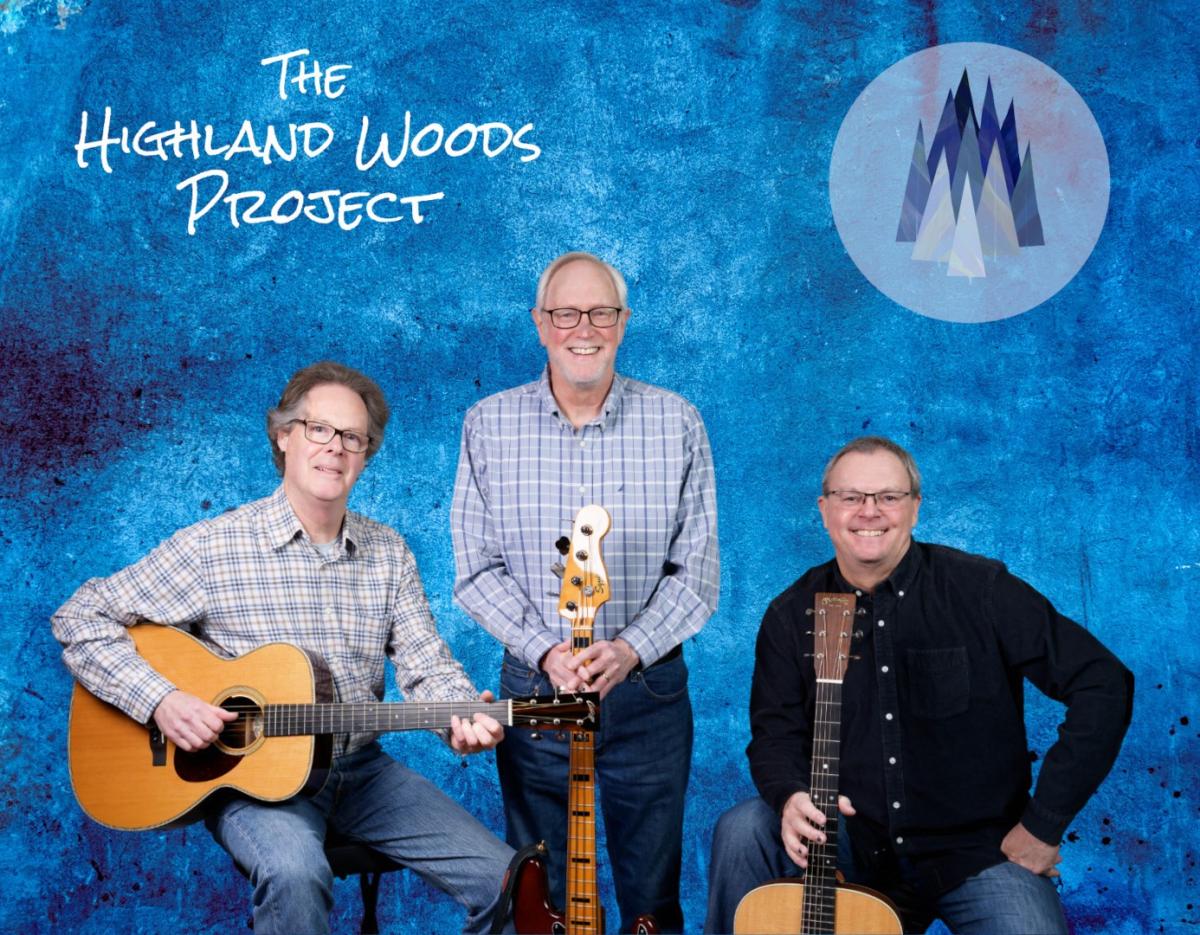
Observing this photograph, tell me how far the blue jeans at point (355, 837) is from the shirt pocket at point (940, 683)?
1007mm

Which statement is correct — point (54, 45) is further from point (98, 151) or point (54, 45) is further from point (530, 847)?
point (530, 847)

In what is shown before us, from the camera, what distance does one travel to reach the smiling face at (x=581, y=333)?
136 inches

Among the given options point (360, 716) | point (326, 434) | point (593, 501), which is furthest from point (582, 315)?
point (360, 716)

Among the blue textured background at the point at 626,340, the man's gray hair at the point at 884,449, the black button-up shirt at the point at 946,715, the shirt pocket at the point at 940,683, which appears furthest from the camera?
the blue textured background at the point at 626,340

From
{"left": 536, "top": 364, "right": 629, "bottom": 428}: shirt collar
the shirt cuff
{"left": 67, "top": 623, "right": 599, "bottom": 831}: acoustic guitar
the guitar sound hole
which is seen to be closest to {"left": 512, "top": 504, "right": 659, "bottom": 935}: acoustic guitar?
{"left": 67, "top": 623, "right": 599, "bottom": 831}: acoustic guitar

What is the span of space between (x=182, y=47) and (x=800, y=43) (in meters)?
1.97

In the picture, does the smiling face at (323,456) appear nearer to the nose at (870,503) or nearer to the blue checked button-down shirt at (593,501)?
the blue checked button-down shirt at (593,501)

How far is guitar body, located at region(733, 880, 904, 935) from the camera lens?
2979 mm

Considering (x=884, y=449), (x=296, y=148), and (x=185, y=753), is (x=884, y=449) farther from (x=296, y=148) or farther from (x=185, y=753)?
(x=296, y=148)

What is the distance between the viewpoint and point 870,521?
A: 3.25 metres

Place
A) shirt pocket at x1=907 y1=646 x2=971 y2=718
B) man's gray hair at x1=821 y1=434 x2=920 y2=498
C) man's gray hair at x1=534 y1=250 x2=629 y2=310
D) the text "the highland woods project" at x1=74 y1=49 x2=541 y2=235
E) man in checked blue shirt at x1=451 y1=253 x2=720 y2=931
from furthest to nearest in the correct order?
1. the text "the highland woods project" at x1=74 y1=49 x2=541 y2=235
2. man's gray hair at x1=534 y1=250 x2=629 y2=310
3. man in checked blue shirt at x1=451 y1=253 x2=720 y2=931
4. man's gray hair at x1=821 y1=434 x2=920 y2=498
5. shirt pocket at x1=907 y1=646 x2=971 y2=718

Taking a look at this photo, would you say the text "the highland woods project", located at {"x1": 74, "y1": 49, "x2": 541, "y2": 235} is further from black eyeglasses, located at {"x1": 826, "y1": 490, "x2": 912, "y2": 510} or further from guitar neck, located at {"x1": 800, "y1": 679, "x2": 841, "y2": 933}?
guitar neck, located at {"x1": 800, "y1": 679, "x2": 841, "y2": 933}

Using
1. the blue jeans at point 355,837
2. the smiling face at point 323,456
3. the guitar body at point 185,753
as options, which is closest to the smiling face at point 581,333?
the smiling face at point 323,456

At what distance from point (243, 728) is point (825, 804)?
1.31m
